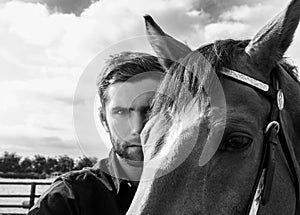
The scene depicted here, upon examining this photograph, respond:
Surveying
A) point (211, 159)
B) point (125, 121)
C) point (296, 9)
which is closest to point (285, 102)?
point (296, 9)

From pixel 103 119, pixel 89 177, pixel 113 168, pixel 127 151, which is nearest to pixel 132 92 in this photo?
pixel 103 119

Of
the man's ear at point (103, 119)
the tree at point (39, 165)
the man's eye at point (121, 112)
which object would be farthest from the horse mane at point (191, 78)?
the tree at point (39, 165)

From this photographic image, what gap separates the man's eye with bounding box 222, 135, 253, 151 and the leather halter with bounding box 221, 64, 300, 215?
6.5 inches

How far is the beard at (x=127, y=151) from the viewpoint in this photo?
A: 285cm

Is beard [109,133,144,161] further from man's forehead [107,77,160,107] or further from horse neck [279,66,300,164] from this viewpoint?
horse neck [279,66,300,164]

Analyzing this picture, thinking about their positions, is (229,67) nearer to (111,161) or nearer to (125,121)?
(125,121)

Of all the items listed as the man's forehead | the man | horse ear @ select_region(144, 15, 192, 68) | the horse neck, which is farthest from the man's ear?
the horse neck

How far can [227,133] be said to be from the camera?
195 centimetres

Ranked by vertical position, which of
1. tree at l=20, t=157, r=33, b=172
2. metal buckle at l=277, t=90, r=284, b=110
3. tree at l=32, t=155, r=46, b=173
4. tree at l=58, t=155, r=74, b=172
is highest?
metal buckle at l=277, t=90, r=284, b=110

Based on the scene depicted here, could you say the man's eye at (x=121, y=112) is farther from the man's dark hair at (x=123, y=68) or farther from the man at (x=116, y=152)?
the man's dark hair at (x=123, y=68)

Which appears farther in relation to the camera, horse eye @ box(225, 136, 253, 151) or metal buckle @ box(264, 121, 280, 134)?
metal buckle @ box(264, 121, 280, 134)

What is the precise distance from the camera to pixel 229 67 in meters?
2.26

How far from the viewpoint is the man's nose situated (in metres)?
2.83

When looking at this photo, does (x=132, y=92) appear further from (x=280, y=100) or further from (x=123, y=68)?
(x=280, y=100)
